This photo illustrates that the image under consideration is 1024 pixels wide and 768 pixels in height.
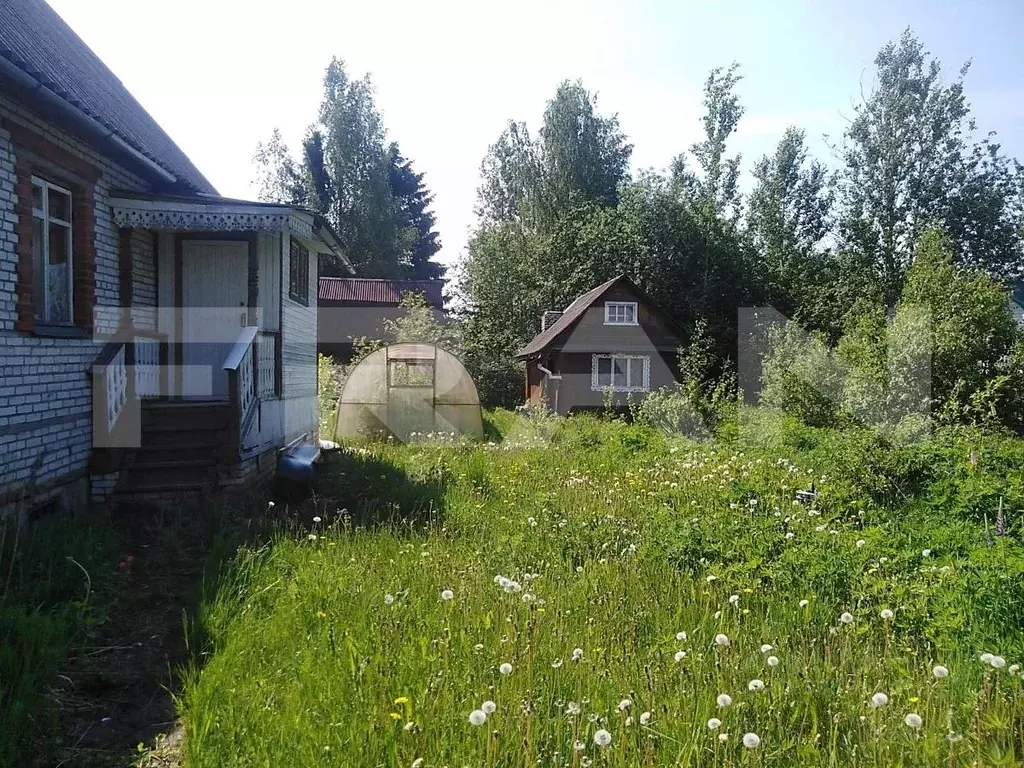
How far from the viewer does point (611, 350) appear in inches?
961

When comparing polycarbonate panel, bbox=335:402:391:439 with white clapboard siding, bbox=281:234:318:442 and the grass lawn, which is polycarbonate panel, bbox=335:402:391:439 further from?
the grass lawn

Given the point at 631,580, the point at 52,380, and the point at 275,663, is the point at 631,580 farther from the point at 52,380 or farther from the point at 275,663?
the point at 52,380

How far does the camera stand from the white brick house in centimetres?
642

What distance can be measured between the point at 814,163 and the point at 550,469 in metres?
29.6

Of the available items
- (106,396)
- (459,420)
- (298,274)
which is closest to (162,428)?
(106,396)

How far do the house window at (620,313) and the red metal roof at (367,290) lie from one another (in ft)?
58.5

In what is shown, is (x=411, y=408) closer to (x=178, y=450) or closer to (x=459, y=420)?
(x=459, y=420)

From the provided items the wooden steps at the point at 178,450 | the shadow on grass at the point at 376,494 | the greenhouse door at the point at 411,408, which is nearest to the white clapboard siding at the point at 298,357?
the shadow on grass at the point at 376,494

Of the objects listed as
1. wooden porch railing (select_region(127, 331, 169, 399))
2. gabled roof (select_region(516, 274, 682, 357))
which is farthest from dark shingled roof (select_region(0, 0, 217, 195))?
gabled roof (select_region(516, 274, 682, 357))

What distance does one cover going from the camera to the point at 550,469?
34.3ft

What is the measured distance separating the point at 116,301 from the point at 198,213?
1361 mm

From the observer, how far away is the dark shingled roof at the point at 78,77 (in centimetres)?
674

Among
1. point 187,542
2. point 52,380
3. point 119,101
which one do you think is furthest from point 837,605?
point 119,101

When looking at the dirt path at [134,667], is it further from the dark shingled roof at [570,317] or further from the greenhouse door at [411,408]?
the dark shingled roof at [570,317]
